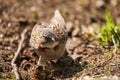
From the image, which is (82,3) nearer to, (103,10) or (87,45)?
(103,10)

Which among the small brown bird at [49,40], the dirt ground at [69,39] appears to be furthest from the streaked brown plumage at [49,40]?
the dirt ground at [69,39]

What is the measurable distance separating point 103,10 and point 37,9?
164 centimetres

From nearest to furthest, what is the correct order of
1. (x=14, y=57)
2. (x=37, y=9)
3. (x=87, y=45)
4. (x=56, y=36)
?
1. (x=56, y=36)
2. (x=14, y=57)
3. (x=87, y=45)
4. (x=37, y=9)

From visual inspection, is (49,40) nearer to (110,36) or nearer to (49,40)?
(49,40)

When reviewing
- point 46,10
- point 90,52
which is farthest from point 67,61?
point 46,10

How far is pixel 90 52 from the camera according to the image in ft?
21.9

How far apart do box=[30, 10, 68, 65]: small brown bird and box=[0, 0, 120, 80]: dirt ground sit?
22 centimetres

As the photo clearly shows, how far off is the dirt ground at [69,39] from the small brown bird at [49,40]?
0.22 meters

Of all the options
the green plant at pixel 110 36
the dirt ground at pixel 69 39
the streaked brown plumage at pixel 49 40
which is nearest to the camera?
the streaked brown plumage at pixel 49 40

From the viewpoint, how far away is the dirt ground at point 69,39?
19.4 ft

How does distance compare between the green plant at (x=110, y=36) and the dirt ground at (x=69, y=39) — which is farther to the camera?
the green plant at (x=110, y=36)

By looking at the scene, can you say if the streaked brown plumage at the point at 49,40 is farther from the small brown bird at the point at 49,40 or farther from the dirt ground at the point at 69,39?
the dirt ground at the point at 69,39

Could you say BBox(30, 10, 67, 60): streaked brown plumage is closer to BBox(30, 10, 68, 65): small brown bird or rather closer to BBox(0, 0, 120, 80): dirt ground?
BBox(30, 10, 68, 65): small brown bird

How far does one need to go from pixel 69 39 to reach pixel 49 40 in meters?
2.03
